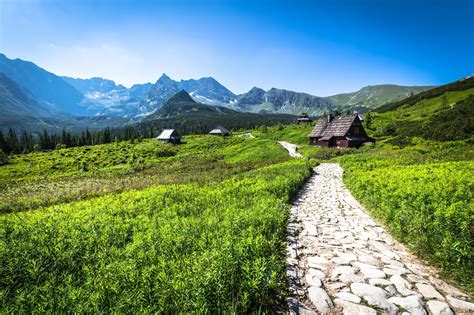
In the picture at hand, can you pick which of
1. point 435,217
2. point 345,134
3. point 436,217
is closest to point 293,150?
point 345,134

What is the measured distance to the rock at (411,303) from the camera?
395 cm

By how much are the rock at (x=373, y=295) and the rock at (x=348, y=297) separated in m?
0.12

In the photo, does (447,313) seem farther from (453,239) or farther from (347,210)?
(347,210)

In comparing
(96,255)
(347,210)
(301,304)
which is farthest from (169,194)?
(301,304)

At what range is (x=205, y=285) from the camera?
144 inches

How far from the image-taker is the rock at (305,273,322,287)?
4.73 meters

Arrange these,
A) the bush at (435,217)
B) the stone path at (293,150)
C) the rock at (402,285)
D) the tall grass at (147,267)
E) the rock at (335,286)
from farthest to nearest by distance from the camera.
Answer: the stone path at (293,150)
the bush at (435,217)
the rock at (335,286)
the rock at (402,285)
the tall grass at (147,267)

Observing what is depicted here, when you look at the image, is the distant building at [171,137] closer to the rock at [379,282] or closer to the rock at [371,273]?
the rock at [371,273]

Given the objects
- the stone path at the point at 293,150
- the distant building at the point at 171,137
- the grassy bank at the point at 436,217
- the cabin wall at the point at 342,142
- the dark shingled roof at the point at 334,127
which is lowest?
the distant building at the point at 171,137

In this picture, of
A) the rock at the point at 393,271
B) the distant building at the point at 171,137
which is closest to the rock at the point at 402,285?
the rock at the point at 393,271

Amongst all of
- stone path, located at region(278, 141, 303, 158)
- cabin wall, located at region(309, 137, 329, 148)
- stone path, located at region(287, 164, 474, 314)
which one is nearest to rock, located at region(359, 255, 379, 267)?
stone path, located at region(287, 164, 474, 314)

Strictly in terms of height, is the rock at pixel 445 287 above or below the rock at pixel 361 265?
above

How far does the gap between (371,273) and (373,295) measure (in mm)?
904

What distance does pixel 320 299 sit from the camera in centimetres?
427
